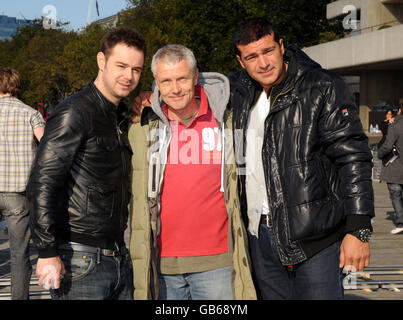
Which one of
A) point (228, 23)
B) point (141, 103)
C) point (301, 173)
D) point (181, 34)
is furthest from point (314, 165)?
point (181, 34)

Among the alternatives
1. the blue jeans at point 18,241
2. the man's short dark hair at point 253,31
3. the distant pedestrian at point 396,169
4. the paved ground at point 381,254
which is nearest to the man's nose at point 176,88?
the man's short dark hair at point 253,31

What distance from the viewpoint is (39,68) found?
62094 mm

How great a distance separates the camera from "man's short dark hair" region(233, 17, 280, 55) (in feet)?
11.7

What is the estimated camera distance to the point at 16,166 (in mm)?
5605

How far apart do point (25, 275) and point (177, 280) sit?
7.62 ft

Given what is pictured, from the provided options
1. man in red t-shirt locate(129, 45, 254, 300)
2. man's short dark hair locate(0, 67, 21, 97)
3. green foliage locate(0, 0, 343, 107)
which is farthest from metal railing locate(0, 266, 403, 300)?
green foliage locate(0, 0, 343, 107)

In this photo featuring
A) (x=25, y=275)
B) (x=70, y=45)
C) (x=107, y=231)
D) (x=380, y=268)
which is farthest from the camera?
(x=70, y=45)

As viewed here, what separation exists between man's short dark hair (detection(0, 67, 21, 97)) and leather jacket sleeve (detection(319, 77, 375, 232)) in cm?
348

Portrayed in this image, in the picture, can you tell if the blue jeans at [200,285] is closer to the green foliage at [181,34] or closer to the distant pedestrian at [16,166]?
the distant pedestrian at [16,166]

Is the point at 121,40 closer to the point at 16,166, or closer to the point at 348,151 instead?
the point at 348,151

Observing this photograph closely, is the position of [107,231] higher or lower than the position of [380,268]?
higher
